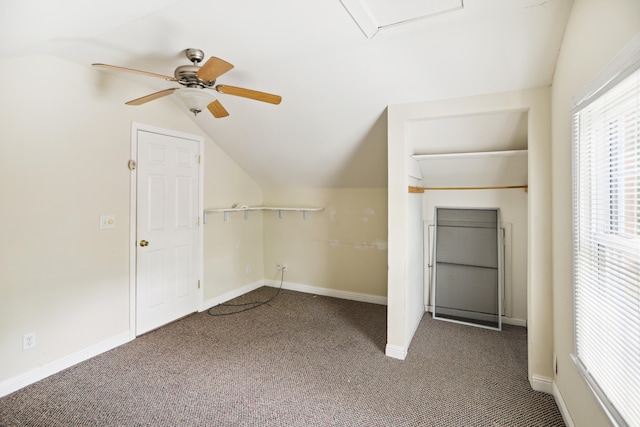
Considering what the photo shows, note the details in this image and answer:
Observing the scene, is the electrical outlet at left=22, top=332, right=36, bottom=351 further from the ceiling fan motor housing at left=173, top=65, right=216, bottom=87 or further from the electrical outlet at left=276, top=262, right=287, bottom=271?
the electrical outlet at left=276, top=262, right=287, bottom=271

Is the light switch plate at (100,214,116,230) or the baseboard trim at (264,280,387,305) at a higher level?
the light switch plate at (100,214,116,230)

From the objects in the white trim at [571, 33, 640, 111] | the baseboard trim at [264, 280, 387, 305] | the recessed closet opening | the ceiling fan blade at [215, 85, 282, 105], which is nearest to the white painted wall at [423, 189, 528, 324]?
the recessed closet opening

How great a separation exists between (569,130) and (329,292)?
10.8ft

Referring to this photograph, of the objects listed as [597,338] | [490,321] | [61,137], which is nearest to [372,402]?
[597,338]

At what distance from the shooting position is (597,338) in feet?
4.73

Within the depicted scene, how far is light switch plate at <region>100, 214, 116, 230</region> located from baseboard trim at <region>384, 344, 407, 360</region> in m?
2.64

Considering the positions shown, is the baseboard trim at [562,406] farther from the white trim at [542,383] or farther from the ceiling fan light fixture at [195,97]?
the ceiling fan light fixture at [195,97]

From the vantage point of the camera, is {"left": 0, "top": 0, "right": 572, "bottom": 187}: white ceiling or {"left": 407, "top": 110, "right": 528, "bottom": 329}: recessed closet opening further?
{"left": 407, "top": 110, "right": 528, "bottom": 329}: recessed closet opening

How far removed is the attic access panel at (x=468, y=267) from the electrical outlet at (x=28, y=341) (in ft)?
11.8

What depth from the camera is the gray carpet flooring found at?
78.5 inches

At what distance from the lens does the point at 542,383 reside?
2.25m

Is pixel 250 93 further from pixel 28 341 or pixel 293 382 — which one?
pixel 28 341

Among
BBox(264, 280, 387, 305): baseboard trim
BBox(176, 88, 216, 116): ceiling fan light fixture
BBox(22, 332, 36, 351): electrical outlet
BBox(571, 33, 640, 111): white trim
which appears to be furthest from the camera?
BBox(264, 280, 387, 305): baseboard trim

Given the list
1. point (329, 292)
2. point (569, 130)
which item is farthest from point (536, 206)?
point (329, 292)
